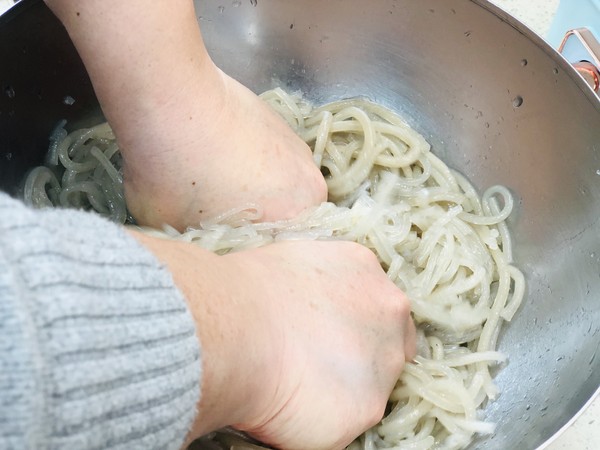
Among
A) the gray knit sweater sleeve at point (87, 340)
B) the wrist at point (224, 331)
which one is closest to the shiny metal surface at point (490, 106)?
the wrist at point (224, 331)

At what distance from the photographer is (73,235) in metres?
0.35

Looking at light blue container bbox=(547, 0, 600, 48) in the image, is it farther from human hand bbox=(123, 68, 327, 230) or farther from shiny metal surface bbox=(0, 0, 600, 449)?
Result: human hand bbox=(123, 68, 327, 230)

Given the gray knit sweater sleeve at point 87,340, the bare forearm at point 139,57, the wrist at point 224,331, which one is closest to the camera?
the gray knit sweater sleeve at point 87,340

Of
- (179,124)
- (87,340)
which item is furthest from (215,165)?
(87,340)

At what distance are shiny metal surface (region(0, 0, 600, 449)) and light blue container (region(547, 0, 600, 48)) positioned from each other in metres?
0.12

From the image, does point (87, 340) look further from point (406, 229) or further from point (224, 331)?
point (406, 229)

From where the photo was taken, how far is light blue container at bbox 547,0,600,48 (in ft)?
2.74

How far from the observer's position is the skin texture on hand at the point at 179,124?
65cm

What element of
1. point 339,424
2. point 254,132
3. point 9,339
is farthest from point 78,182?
point 9,339

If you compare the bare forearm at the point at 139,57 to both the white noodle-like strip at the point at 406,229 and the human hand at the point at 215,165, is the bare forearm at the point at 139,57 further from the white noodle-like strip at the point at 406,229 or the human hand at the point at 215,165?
the white noodle-like strip at the point at 406,229

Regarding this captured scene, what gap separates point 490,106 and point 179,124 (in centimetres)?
45

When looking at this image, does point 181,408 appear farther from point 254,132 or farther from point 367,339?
point 254,132

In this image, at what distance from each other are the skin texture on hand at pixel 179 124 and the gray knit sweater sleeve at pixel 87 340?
0.33 m

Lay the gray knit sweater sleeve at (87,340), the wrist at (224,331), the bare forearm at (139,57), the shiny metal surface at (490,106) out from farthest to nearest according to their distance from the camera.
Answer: the shiny metal surface at (490,106) → the bare forearm at (139,57) → the wrist at (224,331) → the gray knit sweater sleeve at (87,340)
